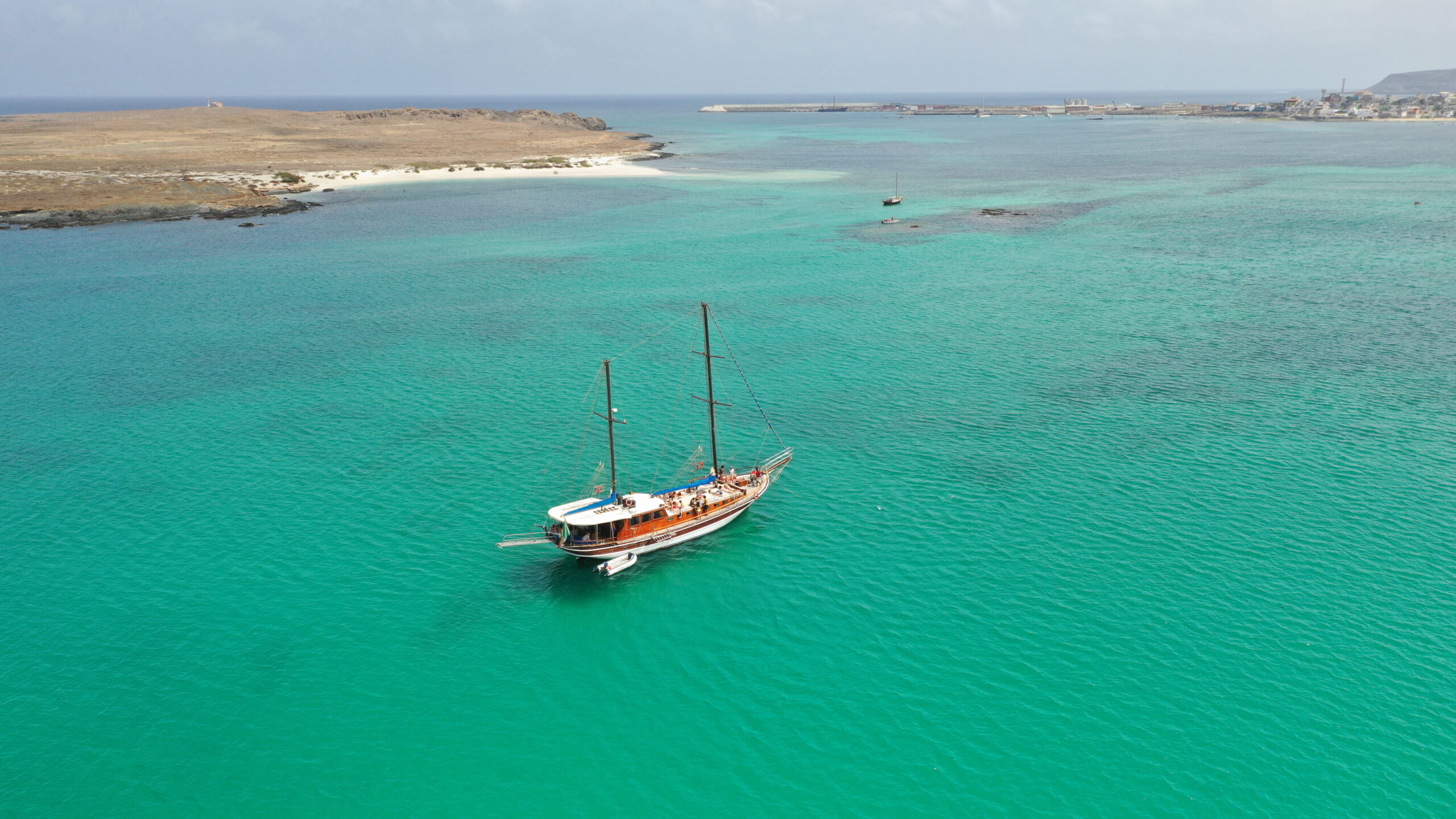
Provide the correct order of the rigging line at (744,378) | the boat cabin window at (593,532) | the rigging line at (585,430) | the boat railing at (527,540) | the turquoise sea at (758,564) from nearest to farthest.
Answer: the turquoise sea at (758,564) < the boat cabin window at (593,532) < the boat railing at (527,540) < the rigging line at (585,430) < the rigging line at (744,378)

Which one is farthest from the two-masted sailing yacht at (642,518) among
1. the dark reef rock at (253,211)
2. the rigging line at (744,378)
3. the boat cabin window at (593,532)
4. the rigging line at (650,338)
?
the dark reef rock at (253,211)

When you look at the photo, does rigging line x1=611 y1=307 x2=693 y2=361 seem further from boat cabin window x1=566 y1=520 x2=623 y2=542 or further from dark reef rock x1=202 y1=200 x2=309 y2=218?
dark reef rock x1=202 y1=200 x2=309 y2=218

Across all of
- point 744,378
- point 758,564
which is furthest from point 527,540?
point 744,378

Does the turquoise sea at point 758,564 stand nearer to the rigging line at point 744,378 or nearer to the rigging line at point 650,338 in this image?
the rigging line at point 650,338

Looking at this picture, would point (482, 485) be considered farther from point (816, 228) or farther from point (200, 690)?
point (816, 228)

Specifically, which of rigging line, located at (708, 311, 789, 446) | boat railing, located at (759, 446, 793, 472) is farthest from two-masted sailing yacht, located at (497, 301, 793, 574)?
rigging line, located at (708, 311, 789, 446)

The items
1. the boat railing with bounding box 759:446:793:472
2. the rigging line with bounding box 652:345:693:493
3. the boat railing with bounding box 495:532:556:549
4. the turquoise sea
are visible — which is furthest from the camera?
the rigging line with bounding box 652:345:693:493
